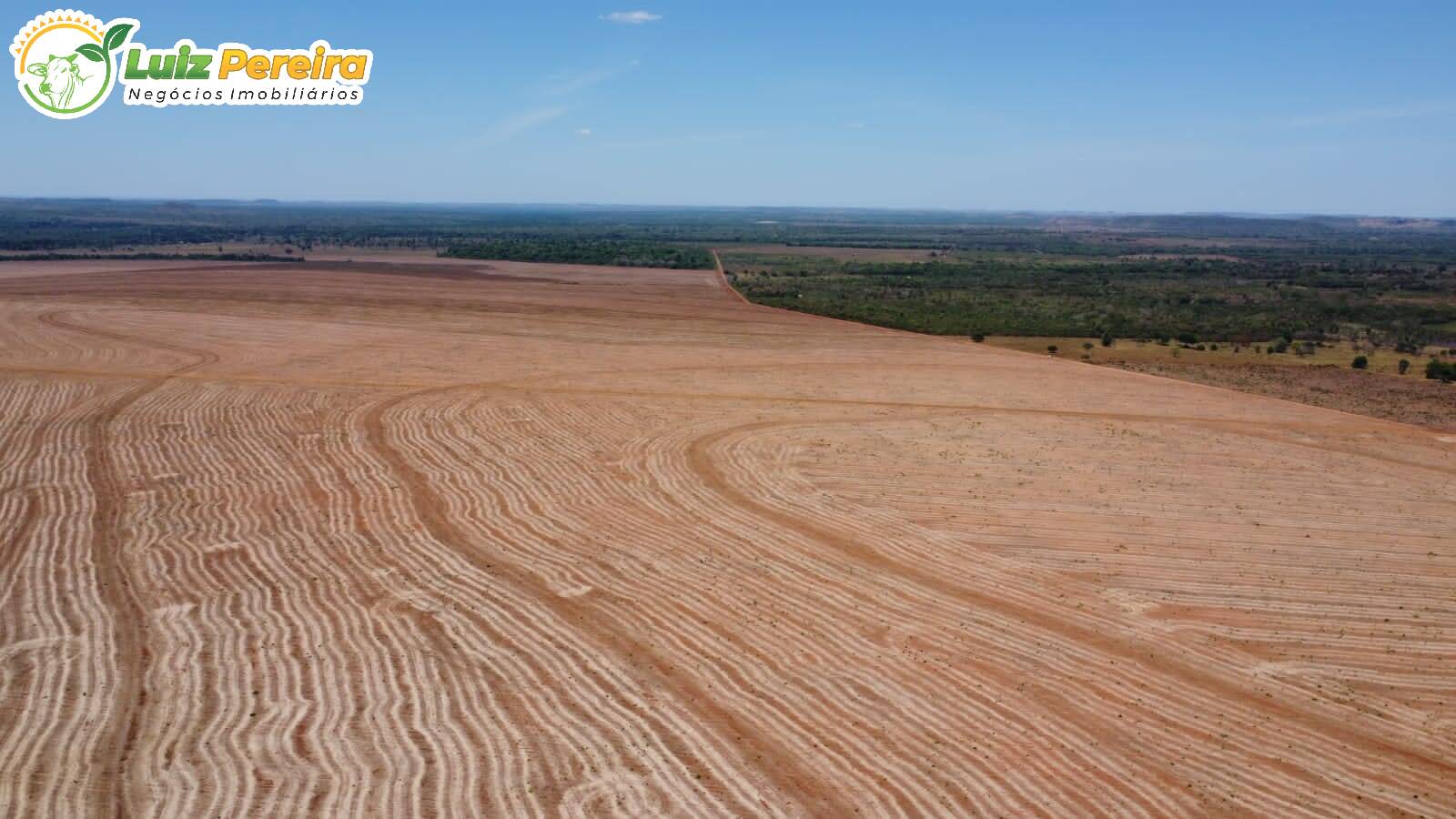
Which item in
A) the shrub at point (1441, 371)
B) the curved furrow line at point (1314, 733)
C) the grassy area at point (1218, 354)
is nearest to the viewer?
the curved furrow line at point (1314, 733)

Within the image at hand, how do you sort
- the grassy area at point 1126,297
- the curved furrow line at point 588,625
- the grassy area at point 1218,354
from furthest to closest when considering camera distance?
Result: the grassy area at point 1126,297 → the grassy area at point 1218,354 → the curved furrow line at point 588,625

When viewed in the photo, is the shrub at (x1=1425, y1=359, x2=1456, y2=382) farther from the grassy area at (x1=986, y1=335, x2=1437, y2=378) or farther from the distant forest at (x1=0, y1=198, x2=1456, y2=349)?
the distant forest at (x1=0, y1=198, x2=1456, y2=349)

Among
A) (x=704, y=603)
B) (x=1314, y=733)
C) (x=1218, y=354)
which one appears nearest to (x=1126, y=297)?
(x=1218, y=354)

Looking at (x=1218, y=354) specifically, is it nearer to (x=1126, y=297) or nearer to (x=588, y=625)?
(x=1126, y=297)

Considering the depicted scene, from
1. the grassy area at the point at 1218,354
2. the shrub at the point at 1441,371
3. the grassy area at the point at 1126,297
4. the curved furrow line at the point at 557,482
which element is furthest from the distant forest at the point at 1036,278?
the curved furrow line at the point at 557,482

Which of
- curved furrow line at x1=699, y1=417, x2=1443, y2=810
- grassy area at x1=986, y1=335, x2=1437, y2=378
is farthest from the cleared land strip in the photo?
grassy area at x1=986, y1=335, x2=1437, y2=378

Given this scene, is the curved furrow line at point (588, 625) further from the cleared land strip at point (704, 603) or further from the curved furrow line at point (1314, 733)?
the curved furrow line at point (1314, 733)

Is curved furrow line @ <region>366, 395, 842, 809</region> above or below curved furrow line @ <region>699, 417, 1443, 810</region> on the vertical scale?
above

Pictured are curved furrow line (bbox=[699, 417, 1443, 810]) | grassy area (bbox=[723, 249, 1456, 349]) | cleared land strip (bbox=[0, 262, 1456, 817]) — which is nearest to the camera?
cleared land strip (bbox=[0, 262, 1456, 817])
